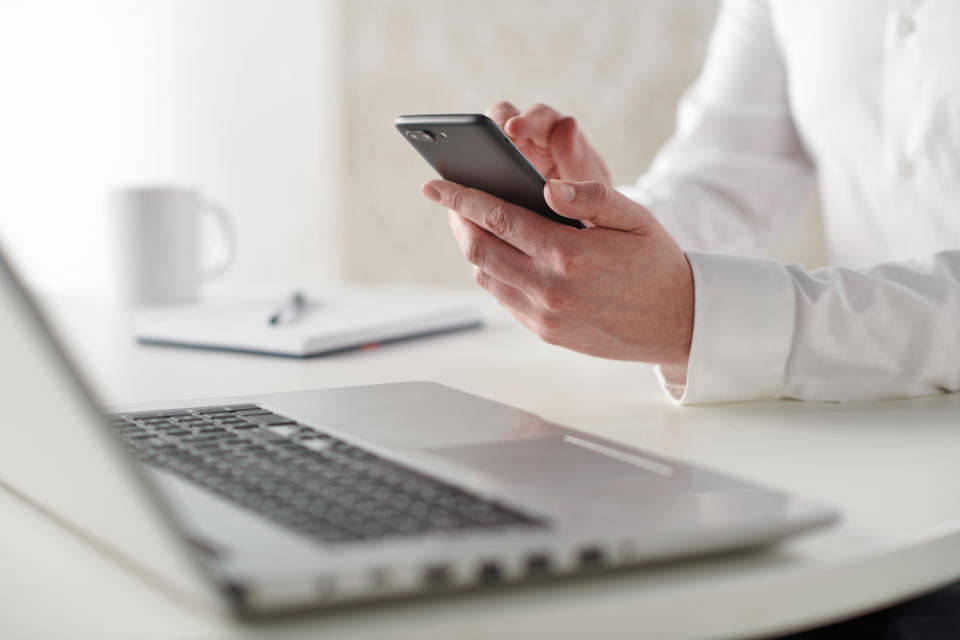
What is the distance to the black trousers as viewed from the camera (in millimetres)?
530

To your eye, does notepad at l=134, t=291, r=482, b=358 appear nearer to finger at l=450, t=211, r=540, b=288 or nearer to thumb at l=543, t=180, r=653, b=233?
finger at l=450, t=211, r=540, b=288

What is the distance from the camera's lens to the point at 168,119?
2592mm

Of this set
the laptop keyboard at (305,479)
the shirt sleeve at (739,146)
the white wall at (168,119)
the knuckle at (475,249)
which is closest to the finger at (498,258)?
the knuckle at (475,249)

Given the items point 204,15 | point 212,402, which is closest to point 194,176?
point 204,15

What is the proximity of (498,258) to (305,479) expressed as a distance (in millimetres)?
343

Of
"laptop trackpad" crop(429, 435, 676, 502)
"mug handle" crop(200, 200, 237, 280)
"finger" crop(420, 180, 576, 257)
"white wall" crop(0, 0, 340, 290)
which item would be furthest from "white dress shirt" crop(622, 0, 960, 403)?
"white wall" crop(0, 0, 340, 290)

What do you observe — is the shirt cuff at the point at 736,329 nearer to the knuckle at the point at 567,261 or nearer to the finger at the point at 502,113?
the knuckle at the point at 567,261

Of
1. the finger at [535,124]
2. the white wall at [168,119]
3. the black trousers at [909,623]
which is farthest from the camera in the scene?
the white wall at [168,119]

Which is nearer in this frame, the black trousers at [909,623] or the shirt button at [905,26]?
the black trousers at [909,623]

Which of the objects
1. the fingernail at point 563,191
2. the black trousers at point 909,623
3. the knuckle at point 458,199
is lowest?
the black trousers at point 909,623

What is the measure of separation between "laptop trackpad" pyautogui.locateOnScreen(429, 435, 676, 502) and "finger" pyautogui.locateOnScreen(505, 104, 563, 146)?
440 millimetres

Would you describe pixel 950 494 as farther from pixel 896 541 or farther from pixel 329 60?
pixel 329 60

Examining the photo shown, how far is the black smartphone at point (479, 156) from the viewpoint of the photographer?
611 mm

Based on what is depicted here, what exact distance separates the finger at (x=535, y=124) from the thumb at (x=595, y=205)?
25 cm
